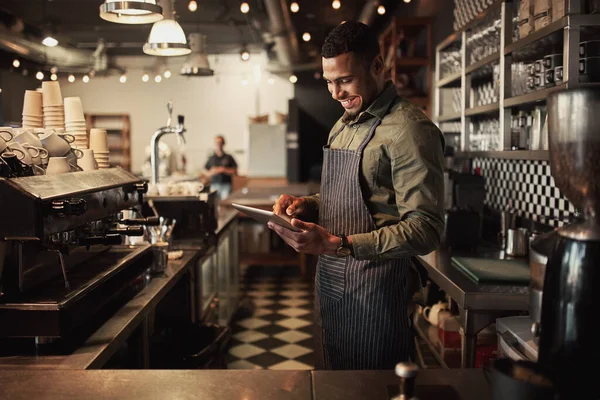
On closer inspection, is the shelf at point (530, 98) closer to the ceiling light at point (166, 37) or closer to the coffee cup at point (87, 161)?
the coffee cup at point (87, 161)

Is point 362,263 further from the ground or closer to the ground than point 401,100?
closer to the ground

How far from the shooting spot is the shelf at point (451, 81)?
454 cm

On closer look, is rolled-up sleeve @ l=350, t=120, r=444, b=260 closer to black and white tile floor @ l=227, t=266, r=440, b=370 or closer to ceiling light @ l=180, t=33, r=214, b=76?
black and white tile floor @ l=227, t=266, r=440, b=370

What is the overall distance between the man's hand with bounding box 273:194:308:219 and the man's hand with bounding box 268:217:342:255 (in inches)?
14.6

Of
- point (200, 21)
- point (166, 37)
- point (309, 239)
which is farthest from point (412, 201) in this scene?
point (200, 21)

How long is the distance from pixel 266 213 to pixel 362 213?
17.4 inches

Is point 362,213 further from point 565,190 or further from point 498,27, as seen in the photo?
point 498,27

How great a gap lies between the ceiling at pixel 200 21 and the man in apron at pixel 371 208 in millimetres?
6317

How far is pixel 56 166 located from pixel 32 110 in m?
0.46

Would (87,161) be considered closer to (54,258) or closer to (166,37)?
(54,258)

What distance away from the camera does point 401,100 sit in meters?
2.15

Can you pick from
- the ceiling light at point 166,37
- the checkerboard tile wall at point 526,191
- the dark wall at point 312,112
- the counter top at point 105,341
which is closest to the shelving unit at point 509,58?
the checkerboard tile wall at point 526,191

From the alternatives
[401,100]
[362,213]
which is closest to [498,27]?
[401,100]

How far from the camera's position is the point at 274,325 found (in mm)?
5594
